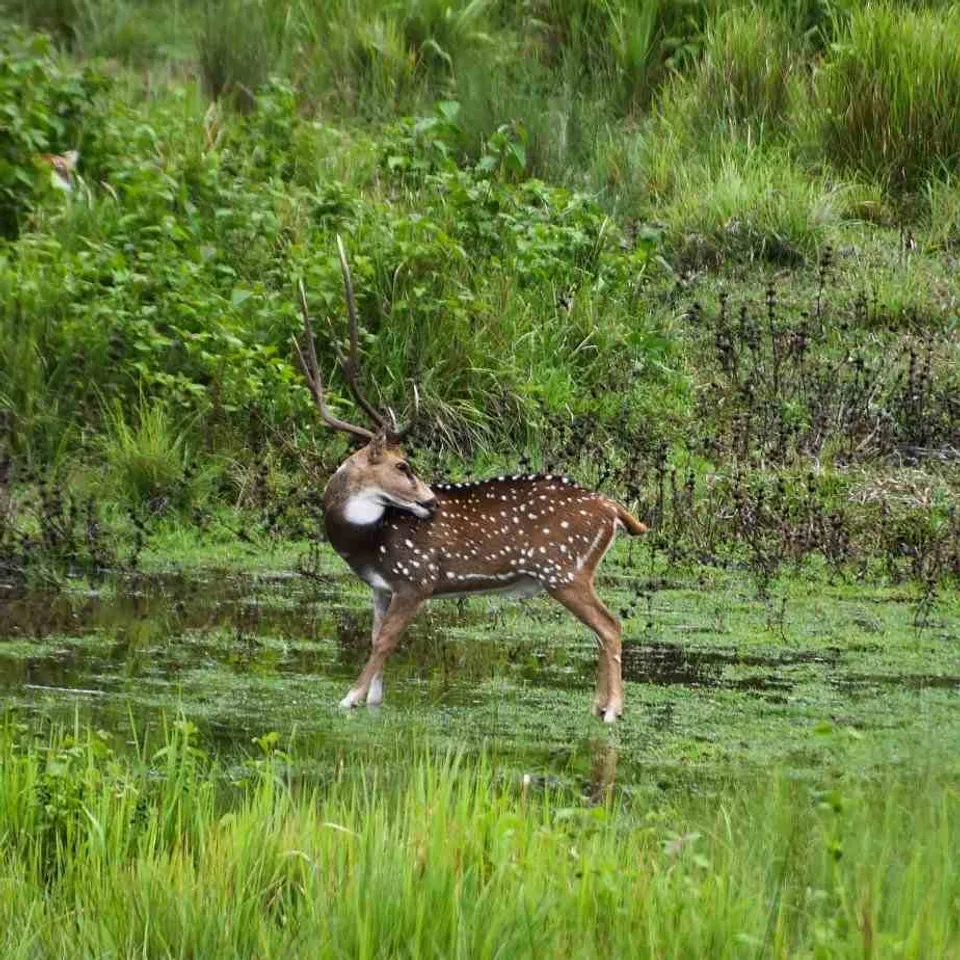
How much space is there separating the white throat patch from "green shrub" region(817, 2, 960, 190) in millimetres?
7580

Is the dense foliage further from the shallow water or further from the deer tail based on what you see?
the deer tail

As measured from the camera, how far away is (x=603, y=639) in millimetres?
9156

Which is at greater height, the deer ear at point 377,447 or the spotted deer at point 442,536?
the deer ear at point 377,447

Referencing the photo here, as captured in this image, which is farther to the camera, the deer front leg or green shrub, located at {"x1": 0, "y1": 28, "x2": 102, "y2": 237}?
green shrub, located at {"x1": 0, "y1": 28, "x2": 102, "y2": 237}

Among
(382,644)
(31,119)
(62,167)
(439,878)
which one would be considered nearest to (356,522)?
(382,644)

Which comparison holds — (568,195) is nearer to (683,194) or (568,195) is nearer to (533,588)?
(683,194)

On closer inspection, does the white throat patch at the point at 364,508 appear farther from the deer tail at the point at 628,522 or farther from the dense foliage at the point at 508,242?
the dense foliage at the point at 508,242

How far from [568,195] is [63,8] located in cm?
651

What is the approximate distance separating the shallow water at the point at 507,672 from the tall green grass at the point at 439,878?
169cm

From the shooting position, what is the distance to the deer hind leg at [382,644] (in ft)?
29.2

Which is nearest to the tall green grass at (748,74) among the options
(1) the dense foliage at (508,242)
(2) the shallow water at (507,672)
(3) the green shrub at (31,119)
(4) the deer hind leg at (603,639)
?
A: (1) the dense foliage at (508,242)

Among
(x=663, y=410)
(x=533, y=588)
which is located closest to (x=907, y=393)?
(x=663, y=410)

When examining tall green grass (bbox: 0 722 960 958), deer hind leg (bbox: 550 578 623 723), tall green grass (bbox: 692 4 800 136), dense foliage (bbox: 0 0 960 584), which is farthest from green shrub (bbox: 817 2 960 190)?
tall green grass (bbox: 0 722 960 958)

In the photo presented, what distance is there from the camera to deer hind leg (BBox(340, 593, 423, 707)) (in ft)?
29.2
